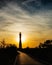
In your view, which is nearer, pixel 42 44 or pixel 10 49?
pixel 10 49

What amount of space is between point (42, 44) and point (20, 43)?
928 inches

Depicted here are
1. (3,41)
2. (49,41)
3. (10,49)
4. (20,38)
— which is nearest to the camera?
(10,49)

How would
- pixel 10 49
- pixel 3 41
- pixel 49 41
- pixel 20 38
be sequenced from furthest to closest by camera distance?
pixel 20 38 → pixel 49 41 → pixel 3 41 → pixel 10 49

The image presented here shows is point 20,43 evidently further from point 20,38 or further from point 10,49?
point 10,49

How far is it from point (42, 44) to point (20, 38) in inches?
863

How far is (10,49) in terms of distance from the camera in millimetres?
85625

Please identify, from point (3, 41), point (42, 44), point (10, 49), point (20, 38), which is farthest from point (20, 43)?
point (10, 49)

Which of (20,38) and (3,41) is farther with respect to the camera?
(20,38)

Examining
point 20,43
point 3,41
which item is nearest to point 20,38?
point 20,43

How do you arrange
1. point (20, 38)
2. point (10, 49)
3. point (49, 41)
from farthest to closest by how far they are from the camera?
point (20, 38) < point (49, 41) < point (10, 49)

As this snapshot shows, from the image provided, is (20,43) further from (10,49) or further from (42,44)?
(10,49)

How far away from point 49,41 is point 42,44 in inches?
397

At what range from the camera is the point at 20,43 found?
194 meters

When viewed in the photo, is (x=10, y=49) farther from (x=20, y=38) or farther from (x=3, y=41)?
(x=20, y=38)
